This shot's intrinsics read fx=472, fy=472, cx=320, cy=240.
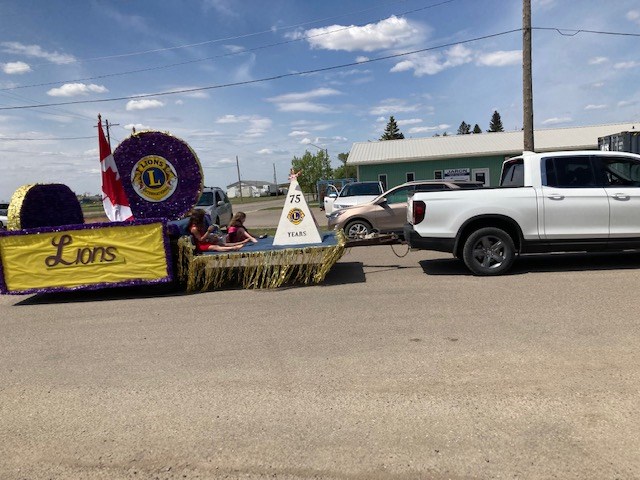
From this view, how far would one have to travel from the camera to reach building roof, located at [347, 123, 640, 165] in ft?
95.3

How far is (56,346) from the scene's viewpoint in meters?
5.18

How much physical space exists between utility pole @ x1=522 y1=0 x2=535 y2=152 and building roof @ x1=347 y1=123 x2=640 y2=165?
1510cm

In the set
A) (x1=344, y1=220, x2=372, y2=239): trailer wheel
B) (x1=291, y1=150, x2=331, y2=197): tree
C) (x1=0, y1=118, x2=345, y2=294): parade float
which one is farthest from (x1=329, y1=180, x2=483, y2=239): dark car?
(x1=291, y1=150, x2=331, y2=197): tree

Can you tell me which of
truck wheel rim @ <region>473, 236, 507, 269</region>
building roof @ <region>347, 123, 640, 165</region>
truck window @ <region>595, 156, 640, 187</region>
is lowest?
truck wheel rim @ <region>473, 236, 507, 269</region>

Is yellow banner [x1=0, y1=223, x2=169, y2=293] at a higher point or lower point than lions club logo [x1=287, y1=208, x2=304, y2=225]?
lower

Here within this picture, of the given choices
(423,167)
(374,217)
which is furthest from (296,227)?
(423,167)

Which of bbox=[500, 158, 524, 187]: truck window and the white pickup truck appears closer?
the white pickup truck

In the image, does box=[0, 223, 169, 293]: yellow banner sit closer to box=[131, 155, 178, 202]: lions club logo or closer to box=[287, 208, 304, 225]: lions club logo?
box=[131, 155, 178, 202]: lions club logo

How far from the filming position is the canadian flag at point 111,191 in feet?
26.3

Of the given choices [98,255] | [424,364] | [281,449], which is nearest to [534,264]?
[424,364]

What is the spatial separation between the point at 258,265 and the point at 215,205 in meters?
10.3

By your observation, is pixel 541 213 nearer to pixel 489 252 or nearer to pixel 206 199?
pixel 489 252

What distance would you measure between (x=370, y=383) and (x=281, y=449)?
3.55 feet

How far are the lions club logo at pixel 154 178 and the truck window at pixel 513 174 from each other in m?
6.02
